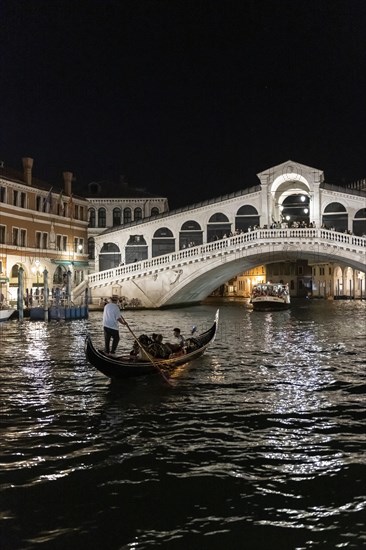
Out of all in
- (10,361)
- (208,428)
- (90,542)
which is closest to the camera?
(90,542)

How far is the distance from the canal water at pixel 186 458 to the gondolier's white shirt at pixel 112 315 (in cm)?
92

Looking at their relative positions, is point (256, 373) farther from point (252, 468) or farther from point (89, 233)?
point (89, 233)

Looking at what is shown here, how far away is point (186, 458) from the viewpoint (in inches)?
225

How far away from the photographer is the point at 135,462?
563 centimetres

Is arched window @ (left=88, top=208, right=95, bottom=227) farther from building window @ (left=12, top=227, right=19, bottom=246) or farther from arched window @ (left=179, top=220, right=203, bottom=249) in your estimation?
building window @ (left=12, top=227, right=19, bottom=246)

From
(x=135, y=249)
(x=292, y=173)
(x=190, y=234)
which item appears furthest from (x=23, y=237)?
(x=292, y=173)

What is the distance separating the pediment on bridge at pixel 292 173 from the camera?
31.6m

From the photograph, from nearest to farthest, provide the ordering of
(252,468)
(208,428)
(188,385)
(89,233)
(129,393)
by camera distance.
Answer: (252,468)
(208,428)
(129,393)
(188,385)
(89,233)

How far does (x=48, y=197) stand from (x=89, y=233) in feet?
20.7

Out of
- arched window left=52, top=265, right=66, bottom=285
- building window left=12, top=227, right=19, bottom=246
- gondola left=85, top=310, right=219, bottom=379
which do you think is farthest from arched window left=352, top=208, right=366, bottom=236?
gondola left=85, top=310, right=219, bottom=379

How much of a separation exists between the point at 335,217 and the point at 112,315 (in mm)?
23759

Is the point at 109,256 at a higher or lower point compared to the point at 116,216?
lower

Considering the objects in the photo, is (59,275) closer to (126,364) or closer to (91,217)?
(91,217)

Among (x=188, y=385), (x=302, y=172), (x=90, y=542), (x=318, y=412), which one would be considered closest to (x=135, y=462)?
(x=90, y=542)
